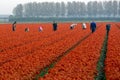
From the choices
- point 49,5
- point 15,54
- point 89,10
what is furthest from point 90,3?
point 15,54

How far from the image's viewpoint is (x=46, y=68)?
522 inches

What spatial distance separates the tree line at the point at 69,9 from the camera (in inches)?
7101

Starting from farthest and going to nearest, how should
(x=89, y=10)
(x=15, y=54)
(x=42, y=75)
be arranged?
1. (x=89, y=10)
2. (x=15, y=54)
3. (x=42, y=75)

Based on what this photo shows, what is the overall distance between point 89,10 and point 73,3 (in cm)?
1100

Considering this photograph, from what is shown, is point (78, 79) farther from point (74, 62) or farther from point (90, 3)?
point (90, 3)

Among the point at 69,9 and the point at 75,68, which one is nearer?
the point at 75,68

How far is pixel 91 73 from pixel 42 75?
1.90 meters

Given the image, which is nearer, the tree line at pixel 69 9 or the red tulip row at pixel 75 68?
the red tulip row at pixel 75 68

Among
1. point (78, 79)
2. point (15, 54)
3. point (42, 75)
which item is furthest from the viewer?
point (15, 54)

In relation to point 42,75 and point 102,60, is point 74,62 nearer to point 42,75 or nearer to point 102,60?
point 102,60

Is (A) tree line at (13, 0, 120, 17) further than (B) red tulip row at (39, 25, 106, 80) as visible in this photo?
Yes

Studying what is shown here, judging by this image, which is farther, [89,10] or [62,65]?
[89,10]

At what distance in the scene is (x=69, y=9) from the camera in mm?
185250

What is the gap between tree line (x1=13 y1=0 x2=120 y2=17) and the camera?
18038cm
